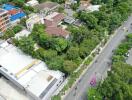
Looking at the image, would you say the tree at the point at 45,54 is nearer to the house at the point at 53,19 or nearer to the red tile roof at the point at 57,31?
the red tile roof at the point at 57,31

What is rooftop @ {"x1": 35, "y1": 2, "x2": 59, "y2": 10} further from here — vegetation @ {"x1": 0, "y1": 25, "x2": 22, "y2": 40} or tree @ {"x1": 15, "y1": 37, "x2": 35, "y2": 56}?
tree @ {"x1": 15, "y1": 37, "x2": 35, "y2": 56}

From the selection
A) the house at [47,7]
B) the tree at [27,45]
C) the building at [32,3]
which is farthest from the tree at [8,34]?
the building at [32,3]

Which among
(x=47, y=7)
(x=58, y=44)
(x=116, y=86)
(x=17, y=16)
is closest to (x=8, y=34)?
(x=17, y=16)

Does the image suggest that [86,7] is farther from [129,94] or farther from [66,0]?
[129,94]

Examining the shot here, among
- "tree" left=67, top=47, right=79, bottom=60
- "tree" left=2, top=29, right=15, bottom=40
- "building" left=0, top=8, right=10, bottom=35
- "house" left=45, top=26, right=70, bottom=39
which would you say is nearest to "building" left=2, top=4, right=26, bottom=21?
"building" left=0, top=8, right=10, bottom=35

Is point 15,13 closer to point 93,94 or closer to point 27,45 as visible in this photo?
point 27,45

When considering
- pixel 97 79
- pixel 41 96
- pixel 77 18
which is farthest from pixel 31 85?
pixel 77 18
